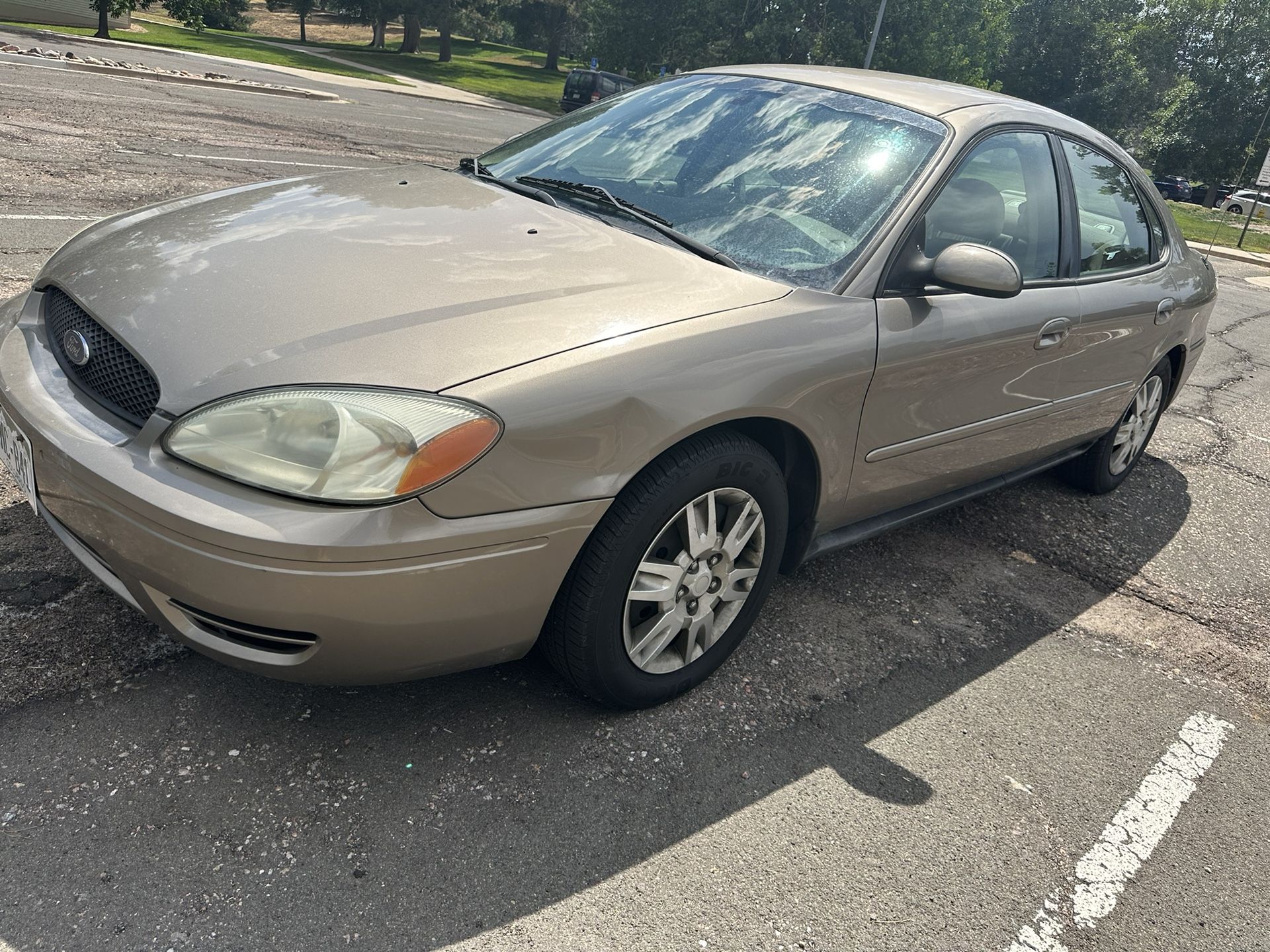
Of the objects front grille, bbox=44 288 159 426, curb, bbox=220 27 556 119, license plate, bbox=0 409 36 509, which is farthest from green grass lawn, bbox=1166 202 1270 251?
license plate, bbox=0 409 36 509

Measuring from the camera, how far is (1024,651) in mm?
3328

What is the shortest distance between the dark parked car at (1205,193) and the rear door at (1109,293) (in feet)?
167

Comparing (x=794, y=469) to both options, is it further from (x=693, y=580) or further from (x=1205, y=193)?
(x=1205, y=193)

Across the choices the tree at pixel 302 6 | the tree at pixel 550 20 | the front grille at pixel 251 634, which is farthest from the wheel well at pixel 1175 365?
the tree at pixel 302 6

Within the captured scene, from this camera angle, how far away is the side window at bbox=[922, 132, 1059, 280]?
3.06m

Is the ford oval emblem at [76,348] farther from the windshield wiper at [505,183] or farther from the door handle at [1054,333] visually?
the door handle at [1054,333]

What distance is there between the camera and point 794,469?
9.30ft

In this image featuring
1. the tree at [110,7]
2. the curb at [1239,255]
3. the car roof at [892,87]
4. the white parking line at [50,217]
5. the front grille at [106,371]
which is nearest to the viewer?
the front grille at [106,371]

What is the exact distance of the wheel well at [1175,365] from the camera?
4641mm

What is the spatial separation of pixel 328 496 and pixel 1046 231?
272 cm

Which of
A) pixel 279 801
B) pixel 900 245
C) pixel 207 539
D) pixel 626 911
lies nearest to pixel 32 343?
pixel 207 539

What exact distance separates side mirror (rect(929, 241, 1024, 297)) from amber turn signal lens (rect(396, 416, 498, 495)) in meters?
1.42

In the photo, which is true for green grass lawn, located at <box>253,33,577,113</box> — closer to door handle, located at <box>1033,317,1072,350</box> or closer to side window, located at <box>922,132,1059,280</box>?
side window, located at <box>922,132,1059,280</box>

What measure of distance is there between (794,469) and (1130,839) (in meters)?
1.27
